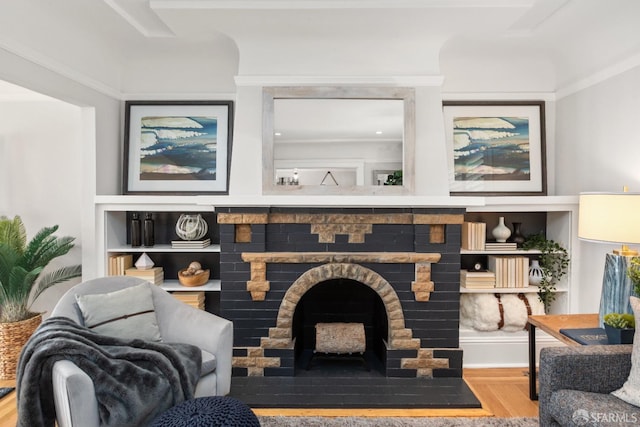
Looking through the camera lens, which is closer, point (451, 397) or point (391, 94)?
point (451, 397)

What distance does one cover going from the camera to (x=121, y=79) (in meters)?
3.48

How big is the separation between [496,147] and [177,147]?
2702mm

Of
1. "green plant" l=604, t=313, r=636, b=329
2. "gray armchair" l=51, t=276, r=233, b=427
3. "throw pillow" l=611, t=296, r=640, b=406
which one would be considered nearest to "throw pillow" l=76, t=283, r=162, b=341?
"gray armchair" l=51, t=276, r=233, b=427

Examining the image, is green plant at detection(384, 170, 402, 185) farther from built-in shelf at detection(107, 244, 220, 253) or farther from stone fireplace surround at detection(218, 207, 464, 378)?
built-in shelf at detection(107, 244, 220, 253)

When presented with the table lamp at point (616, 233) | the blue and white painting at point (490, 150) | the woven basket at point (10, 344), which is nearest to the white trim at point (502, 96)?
the blue and white painting at point (490, 150)

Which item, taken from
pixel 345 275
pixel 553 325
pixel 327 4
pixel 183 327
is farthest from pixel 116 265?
pixel 553 325

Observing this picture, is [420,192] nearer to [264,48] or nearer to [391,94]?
[391,94]

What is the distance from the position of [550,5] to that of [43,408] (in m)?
3.60

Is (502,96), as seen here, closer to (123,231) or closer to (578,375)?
(578,375)

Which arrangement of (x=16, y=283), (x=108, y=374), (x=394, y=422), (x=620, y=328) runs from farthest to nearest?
(x=16, y=283) < (x=394, y=422) < (x=620, y=328) < (x=108, y=374)

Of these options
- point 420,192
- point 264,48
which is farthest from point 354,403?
point 264,48

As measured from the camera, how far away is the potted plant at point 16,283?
9.44 feet

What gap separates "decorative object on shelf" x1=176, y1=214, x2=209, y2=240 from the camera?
10.7ft

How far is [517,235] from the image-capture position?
3.35m
